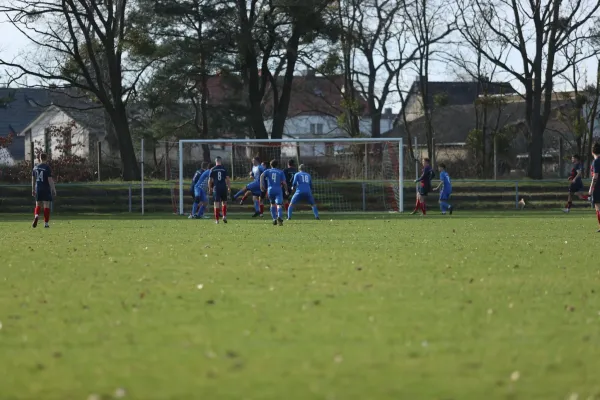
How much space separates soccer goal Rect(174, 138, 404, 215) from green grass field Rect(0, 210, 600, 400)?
2462 centimetres

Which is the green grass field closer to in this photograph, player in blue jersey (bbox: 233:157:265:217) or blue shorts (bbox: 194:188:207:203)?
player in blue jersey (bbox: 233:157:265:217)

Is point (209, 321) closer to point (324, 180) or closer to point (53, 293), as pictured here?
point (53, 293)

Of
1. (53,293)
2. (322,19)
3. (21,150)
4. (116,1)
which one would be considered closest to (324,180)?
(322,19)

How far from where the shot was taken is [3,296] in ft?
38.6

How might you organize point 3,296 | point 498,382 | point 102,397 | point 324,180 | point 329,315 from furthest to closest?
1. point 324,180
2. point 3,296
3. point 329,315
4. point 498,382
5. point 102,397

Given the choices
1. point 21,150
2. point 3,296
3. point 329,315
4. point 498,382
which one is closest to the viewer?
point 498,382

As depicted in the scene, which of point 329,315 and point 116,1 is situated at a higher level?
point 116,1

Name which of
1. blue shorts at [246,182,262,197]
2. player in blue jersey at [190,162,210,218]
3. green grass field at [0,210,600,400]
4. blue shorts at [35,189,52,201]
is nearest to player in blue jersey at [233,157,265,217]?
blue shorts at [246,182,262,197]

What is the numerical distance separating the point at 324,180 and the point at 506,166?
50.4 ft

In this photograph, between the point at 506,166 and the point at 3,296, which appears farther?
the point at 506,166

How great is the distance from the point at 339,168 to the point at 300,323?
34757 mm

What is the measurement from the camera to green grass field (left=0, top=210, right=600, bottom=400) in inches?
272

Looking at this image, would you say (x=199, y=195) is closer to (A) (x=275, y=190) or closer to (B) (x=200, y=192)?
(B) (x=200, y=192)

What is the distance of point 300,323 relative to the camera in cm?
948
